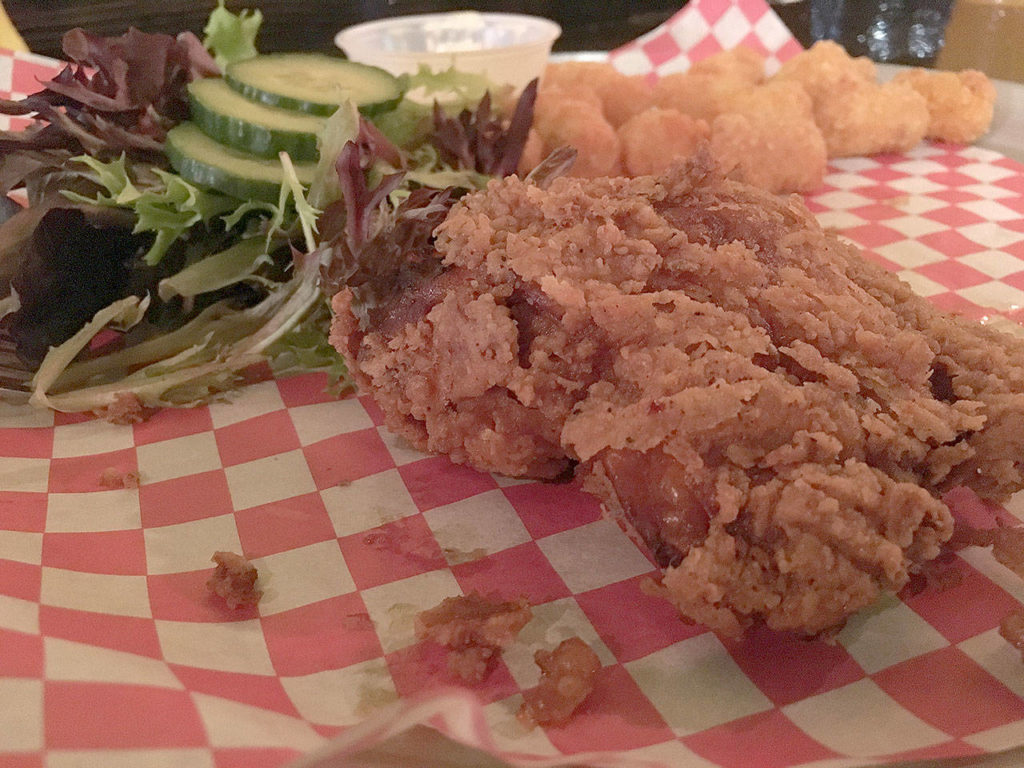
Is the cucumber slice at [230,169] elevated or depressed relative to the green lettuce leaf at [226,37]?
depressed

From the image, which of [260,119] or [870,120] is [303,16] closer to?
[260,119]

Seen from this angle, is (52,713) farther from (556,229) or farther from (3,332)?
(3,332)

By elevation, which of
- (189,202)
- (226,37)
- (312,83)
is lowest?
(189,202)

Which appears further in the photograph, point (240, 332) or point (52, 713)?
point (240, 332)

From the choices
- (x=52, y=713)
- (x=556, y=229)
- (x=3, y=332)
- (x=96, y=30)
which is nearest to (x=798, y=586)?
(x=556, y=229)

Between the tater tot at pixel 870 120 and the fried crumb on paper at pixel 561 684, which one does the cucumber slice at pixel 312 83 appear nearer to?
the fried crumb on paper at pixel 561 684

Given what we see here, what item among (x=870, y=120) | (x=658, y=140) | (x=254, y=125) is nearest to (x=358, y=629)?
(x=254, y=125)

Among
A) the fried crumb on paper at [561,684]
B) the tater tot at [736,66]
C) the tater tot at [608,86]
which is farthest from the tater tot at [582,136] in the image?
the fried crumb on paper at [561,684]
